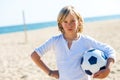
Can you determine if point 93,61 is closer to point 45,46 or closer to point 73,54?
point 73,54

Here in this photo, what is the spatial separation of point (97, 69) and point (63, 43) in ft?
1.41

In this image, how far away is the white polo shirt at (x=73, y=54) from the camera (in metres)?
3.13

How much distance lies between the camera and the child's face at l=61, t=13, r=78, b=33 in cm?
312

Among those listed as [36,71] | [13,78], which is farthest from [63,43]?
[36,71]

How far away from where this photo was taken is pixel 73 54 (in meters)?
3.15

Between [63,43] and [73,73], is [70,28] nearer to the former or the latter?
[63,43]

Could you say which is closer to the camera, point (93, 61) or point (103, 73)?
point (103, 73)

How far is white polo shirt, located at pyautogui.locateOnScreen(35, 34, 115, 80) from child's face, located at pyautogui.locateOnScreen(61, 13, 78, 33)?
0.13m

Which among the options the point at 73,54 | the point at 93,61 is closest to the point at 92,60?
the point at 93,61

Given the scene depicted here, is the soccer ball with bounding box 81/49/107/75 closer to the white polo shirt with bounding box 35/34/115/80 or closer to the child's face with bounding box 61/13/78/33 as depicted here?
the white polo shirt with bounding box 35/34/115/80

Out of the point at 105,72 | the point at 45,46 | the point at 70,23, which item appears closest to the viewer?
the point at 105,72

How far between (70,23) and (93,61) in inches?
17.3

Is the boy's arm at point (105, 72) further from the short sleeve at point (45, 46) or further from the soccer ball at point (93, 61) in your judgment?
the short sleeve at point (45, 46)

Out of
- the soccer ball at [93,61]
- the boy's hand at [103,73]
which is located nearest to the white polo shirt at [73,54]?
the soccer ball at [93,61]
